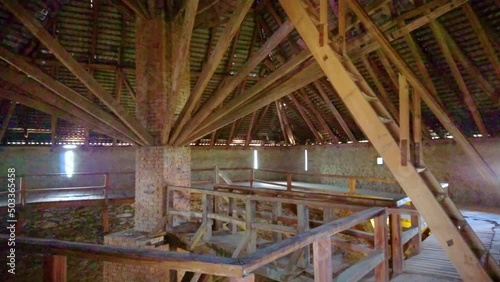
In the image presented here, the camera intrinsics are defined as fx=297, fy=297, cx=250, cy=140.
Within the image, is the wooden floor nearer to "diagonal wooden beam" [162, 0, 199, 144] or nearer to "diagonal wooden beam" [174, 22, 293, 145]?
"diagonal wooden beam" [174, 22, 293, 145]

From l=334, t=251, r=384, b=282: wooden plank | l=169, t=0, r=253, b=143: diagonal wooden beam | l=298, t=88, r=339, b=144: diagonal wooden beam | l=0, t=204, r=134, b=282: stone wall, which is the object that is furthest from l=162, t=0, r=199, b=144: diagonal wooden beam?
l=298, t=88, r=339, b=144: diagonal wooden beam

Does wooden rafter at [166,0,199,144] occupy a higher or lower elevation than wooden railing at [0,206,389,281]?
higher

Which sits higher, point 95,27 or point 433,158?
point 95,27

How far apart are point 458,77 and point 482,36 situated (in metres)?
1.16

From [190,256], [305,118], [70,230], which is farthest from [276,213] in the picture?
[305,118]

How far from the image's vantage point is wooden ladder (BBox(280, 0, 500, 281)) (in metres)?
2.60

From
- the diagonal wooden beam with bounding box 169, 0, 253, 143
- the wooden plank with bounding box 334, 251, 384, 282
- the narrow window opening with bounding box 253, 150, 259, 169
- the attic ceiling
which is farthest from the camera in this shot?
the narrow window opening with bounding box 253, 150, 259, 169

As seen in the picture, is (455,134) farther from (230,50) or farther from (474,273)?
(230,50)

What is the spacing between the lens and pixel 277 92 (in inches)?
204

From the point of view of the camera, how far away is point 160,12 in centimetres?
625

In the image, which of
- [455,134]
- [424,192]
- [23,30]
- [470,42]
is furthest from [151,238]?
[470,42]

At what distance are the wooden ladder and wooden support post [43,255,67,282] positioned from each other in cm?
279

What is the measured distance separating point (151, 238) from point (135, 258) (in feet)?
15.2

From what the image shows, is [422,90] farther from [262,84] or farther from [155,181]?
[155,181]
